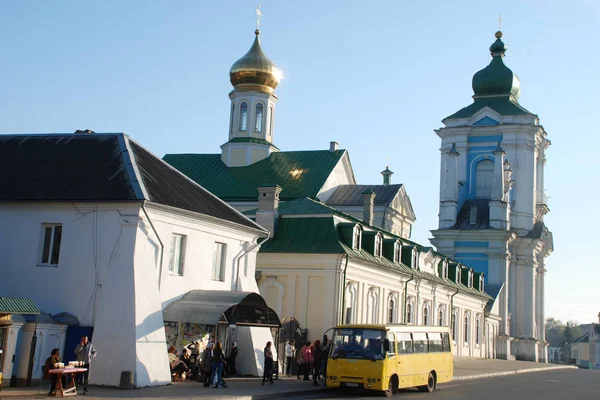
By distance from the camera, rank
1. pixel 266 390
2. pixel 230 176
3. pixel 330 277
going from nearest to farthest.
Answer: pixel 266 390 < pixel 330 277 < pixel 230 176

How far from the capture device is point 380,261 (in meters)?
36.6

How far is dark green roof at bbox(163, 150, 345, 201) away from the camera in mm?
52469

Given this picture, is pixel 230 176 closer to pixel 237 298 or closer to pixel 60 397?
pixel 237 298

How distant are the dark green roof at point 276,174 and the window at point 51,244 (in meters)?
28.4

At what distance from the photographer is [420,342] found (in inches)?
1034

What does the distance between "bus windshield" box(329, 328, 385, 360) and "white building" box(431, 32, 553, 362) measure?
1724 inches

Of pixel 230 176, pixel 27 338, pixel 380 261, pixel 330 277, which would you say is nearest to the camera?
pixel 27 338

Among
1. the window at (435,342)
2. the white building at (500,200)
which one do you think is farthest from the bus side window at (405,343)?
the white building at (500,200)

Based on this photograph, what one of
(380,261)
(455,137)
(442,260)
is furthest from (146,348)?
(455,137)

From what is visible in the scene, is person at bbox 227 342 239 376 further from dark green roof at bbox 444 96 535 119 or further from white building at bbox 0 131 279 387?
dark green roof at bbox 444 96 535 119

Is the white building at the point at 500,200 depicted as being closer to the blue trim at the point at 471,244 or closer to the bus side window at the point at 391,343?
the blue trim at the point at 471,244

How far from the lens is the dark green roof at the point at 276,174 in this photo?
52.5 m

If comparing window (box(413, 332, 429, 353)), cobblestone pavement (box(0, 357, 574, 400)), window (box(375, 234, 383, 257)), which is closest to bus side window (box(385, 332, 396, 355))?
window (box(413, 332, 429, 353))

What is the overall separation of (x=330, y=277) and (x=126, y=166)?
10952 mm
